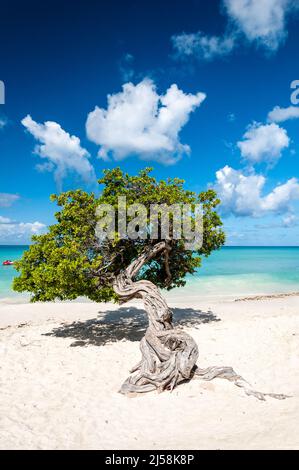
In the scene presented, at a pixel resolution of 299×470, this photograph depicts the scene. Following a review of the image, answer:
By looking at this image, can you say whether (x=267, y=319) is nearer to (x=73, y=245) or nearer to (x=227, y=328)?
(x=227, y=328)

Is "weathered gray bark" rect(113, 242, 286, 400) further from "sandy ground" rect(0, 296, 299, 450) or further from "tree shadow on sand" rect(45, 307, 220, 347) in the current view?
"tree shadow on sand" rect(45, 307, 220, 347)

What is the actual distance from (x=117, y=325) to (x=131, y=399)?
764cm

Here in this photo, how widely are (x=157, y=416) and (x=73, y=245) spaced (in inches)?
241

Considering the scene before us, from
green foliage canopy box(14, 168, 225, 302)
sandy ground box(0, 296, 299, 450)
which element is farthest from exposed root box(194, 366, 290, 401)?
green foliage canopy box(14, 168, 225, 302)

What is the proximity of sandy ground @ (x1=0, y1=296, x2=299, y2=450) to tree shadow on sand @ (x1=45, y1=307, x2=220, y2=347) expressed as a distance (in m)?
0.05

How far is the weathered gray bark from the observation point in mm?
8688

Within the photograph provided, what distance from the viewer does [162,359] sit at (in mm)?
9469

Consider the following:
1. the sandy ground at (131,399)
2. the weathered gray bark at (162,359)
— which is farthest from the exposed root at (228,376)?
the sandy ground at (131,399)

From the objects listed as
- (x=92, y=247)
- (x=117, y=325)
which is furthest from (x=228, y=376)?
(x=117, y=325)

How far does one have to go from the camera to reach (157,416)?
24.1 feet

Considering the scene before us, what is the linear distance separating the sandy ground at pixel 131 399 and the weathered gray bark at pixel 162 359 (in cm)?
27

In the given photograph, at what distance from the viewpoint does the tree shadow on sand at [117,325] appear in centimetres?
1361

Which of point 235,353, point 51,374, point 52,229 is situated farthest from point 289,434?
point 52,229

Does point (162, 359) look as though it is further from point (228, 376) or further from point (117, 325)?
point (117, 325)
